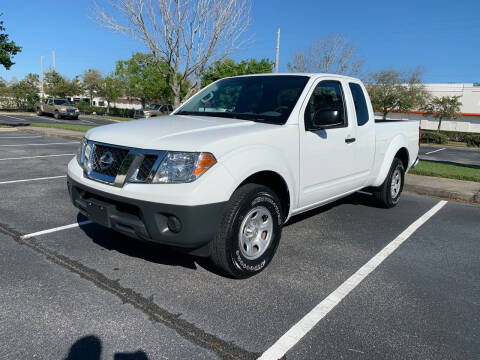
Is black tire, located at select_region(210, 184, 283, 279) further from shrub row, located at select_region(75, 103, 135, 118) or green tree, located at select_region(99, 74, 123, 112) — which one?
green tree, located at select_region(99, 74, 123, 112)

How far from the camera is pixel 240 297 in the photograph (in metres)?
3.10

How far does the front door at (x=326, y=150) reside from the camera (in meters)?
3.89

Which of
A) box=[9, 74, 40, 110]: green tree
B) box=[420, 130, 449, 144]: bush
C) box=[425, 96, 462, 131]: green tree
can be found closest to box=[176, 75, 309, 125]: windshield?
box=[420, 130, 449, 144]: bush

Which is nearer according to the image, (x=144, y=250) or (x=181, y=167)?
(x=181, y=167)

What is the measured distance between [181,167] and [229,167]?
0.37 meters

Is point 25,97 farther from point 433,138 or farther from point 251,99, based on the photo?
point 251,99

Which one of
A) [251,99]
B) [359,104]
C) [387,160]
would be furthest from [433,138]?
[251,99]

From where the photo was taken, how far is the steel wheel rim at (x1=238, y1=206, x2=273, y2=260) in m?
3.29

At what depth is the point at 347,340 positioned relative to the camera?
8.41 feet

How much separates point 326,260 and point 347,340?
140 centimetres

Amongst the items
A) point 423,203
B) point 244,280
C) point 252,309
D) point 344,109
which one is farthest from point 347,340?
point 423,203

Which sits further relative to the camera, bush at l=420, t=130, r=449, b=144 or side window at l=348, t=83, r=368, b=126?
bush at l=420, t=130, r=449, b=144

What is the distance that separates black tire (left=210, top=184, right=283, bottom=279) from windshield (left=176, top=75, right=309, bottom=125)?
0.83 m

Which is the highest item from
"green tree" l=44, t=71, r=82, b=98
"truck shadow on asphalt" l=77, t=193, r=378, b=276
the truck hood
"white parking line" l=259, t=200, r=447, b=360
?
"green tree" l=44, t=71, r=82, b=98
